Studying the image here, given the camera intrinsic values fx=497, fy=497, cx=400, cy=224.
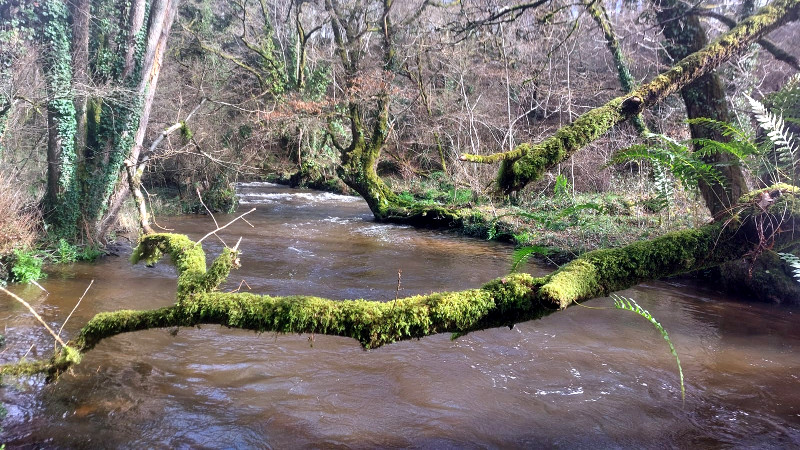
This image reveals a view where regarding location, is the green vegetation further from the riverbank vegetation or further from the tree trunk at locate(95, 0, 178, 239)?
the tree trunk at locate(95, 0, 178, 239)

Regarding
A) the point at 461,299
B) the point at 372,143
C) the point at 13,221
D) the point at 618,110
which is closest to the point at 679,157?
the point at 618,110

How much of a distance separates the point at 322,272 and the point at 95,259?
529cm

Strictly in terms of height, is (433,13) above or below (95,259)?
above

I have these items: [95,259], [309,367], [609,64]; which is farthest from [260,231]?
[609,64]

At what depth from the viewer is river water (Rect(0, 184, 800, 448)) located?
4.58m

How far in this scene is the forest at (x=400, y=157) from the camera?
12.5 ft

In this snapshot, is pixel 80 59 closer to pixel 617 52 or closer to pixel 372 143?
pixel 372 143

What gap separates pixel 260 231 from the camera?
49.9 ft

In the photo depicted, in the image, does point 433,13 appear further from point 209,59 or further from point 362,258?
point 362,258

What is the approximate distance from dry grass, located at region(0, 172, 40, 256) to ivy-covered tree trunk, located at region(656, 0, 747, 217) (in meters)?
11.3

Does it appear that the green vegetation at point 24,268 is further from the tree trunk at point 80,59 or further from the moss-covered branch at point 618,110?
the moss-covered branch at point 618,110

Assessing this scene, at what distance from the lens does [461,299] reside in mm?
3307

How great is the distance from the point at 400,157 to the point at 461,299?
20689mm

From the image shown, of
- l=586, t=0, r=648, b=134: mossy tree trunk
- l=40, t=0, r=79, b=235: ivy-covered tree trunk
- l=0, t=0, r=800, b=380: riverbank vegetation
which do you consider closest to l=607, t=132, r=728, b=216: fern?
l=0, t=0, r=800, b=380: riverbank vegetation
